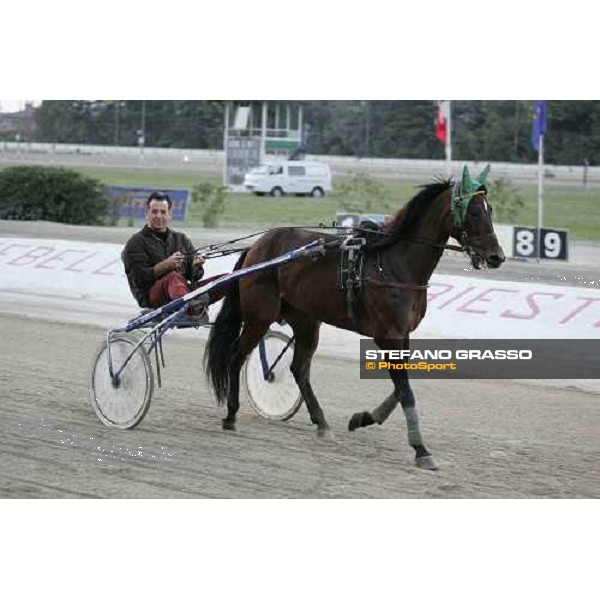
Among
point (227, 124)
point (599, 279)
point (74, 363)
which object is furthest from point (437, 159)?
point (74, 363)

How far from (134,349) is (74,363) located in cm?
294

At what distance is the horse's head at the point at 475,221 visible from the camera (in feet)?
20.9

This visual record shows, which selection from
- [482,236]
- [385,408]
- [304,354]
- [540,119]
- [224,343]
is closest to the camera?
[482,236]

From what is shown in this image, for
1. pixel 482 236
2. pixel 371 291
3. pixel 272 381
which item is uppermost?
pixel 482 236

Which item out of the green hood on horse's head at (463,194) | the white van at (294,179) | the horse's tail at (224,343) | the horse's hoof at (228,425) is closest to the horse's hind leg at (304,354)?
the horse's tail at (224,343)

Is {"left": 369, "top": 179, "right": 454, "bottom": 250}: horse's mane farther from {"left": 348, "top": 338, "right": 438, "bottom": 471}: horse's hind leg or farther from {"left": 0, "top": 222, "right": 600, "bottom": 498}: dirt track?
{"left": 0, "top": 222, "right": 600, "bottom": 498}: dirt track

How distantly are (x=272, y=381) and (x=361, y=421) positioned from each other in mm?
1026

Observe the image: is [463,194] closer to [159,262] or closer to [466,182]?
[466,182]

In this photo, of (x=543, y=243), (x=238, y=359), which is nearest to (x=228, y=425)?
(x=238, y=359)

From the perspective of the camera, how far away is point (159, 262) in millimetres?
7785

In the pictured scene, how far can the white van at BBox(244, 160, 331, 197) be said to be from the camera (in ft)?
106

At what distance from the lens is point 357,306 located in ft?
22.8

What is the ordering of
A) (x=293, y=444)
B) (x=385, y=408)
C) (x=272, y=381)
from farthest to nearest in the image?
1. (x=272, y=381)
2. (x=293, y=444)
3. (x=385, y=408)

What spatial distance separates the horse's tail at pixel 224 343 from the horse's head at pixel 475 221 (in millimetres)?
1816
